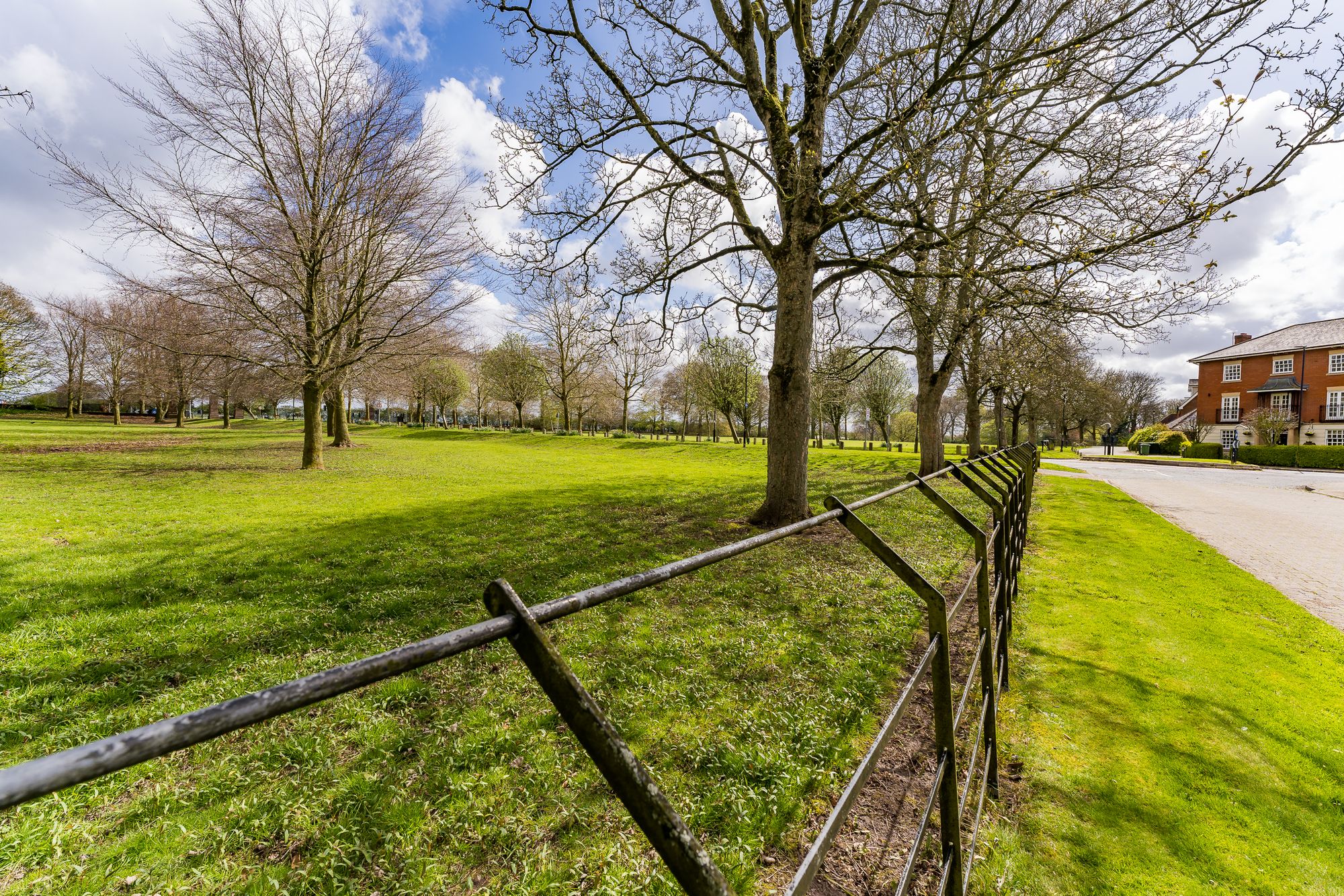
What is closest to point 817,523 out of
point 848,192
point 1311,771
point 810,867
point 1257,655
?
point 810,867

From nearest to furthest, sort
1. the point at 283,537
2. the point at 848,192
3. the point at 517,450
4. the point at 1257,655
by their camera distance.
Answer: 1. the point at 1257,655
2. the point at 848,192
3. the point at 283,537
4. the point at 517,450

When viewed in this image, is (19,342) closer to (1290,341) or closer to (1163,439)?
(1163,439)

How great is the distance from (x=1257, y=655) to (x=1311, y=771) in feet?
7.50

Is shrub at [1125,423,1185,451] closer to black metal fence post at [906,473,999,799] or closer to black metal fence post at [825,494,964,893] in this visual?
black metal fence post at [906,473,999,799]

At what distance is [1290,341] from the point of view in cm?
4594

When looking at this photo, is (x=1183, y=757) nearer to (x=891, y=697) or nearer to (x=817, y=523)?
(x=891, y=697)

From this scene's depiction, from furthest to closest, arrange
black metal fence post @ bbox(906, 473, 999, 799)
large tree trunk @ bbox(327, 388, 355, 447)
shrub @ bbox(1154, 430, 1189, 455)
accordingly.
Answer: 1. shrub @ bbox(1154, 430, 1189, 455)
2. large tree trunk @ bbox(327, 388, 355, 447)
3. black metal fence post @ bbox(906, 473, 999, 799)

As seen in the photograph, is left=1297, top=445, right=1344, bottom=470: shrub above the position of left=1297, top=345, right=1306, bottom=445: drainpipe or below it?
below

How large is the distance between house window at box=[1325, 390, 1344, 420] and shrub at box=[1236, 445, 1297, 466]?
40.6ft

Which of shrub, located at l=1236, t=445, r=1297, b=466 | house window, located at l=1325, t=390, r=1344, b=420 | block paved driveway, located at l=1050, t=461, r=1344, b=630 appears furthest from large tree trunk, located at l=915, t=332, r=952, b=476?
house window, located at l=1325, t=390, r=1344, b=420

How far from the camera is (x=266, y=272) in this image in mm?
14820

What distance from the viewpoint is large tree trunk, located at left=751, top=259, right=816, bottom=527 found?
946cm

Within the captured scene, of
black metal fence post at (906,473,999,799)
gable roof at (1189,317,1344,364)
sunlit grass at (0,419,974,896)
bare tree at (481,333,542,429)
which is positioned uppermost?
gable roof at (1189,317,1344,364)

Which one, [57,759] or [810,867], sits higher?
[57,759]
